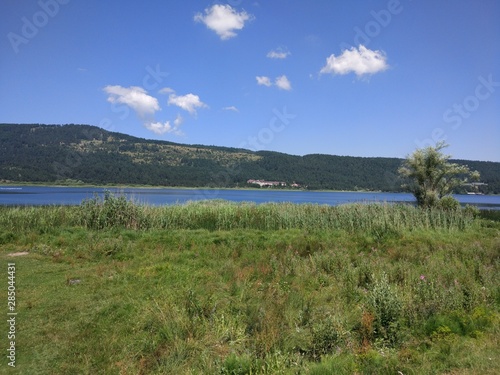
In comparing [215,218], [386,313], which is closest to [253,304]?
[386,313]

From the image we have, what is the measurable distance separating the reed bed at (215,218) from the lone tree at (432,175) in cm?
581

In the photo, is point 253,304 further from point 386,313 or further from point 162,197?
point 162,197

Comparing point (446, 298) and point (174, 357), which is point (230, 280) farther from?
point (446, 298)

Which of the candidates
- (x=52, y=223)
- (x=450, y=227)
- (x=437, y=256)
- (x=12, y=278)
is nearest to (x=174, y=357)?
(x=12, y=278)

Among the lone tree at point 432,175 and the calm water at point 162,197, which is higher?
the lone tree at point 432,175

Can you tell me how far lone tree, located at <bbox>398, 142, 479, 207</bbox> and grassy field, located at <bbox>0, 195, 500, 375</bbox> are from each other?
1156cm

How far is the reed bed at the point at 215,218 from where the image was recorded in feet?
59.2

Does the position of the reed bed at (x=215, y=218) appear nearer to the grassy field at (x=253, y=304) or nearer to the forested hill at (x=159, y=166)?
the grassy field at (x=253, y=304)

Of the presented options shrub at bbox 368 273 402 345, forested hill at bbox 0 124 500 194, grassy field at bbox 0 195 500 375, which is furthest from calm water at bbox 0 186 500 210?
shrub at bbox 368 273 402 345

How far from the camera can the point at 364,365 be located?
195 inches

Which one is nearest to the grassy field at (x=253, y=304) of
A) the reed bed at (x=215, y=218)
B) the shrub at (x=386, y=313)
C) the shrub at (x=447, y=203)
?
the shrub at (x=386, y=313)

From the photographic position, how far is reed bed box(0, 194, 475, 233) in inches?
711

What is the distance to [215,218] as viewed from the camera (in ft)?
64.3

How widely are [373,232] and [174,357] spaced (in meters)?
12.8
